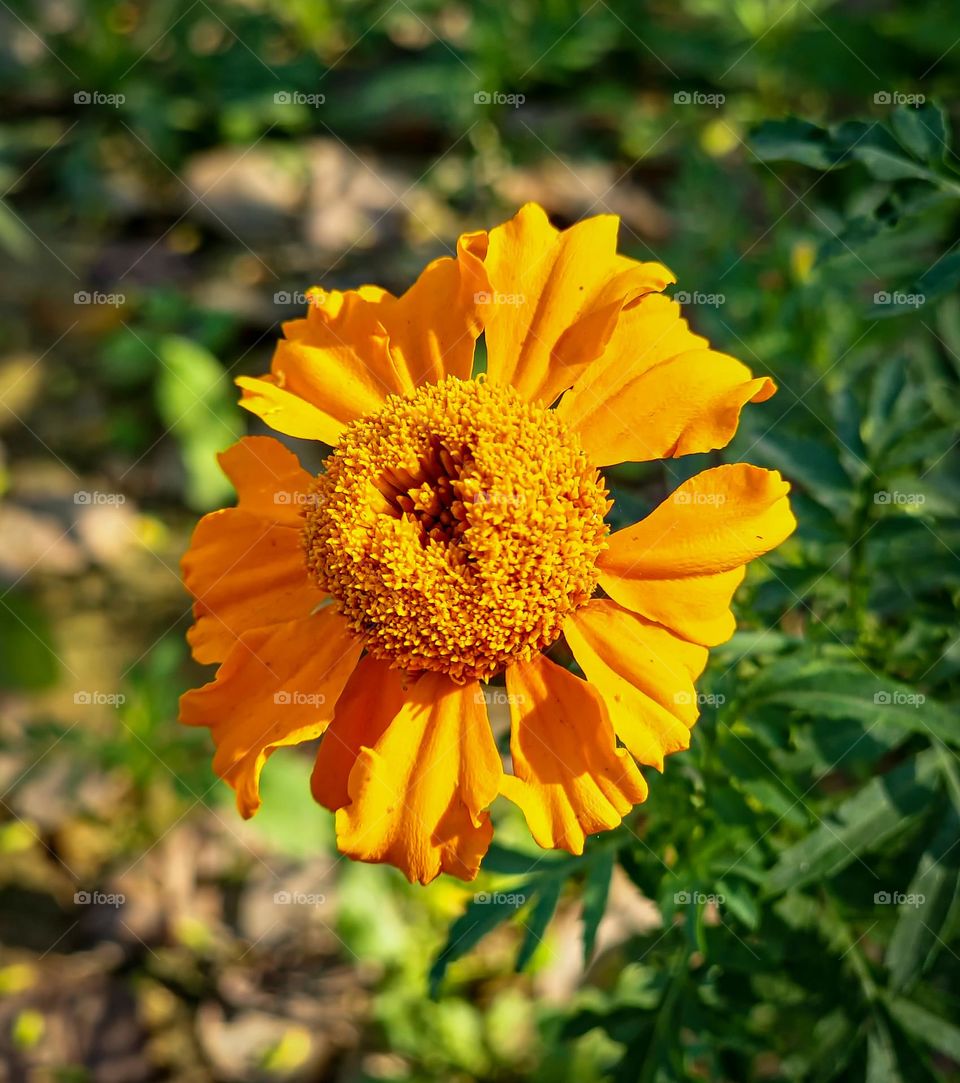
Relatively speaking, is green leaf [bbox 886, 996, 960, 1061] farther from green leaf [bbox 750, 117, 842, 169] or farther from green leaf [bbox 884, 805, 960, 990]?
green leaf [bbox 750, 117, 842, 169]

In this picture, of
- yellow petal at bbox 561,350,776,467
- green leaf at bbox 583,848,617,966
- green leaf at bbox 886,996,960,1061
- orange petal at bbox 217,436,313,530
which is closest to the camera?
yellow petal at bbox 561,350,776,467

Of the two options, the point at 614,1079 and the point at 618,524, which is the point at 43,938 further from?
the point at 618,524

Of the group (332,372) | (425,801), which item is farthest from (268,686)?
(332,372)

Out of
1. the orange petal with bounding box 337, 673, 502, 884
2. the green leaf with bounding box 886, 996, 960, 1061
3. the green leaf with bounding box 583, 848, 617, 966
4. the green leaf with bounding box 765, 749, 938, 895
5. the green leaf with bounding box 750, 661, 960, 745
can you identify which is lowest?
the green leaf with bounding box 886, 996, 960, 1061

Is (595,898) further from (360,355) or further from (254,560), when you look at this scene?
(360,355)

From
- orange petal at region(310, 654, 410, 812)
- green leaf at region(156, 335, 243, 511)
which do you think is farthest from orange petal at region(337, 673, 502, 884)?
green leaf at region(156, 335, 243, 511)

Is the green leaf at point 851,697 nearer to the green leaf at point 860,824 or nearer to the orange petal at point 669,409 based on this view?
the green leaf at point 860,824
